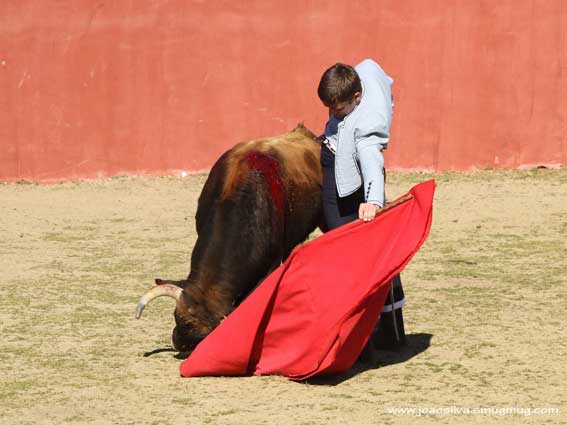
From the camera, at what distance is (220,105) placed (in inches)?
538

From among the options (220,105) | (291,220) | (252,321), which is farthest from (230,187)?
(220,105)

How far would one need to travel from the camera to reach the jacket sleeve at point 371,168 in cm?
582

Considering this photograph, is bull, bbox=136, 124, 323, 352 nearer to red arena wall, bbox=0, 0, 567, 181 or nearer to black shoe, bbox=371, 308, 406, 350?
black shoe, bbox=371, 308, 406, 350

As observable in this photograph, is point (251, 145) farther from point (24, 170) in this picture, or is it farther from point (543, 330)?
point (24, 170)

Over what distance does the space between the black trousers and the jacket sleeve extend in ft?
0.86

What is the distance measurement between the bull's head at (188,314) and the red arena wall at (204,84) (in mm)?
→ 7604

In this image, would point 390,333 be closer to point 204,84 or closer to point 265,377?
point 265,377

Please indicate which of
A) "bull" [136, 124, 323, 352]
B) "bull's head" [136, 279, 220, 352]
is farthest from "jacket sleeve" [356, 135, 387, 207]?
"bull's head" [136, 279, 220, 352]

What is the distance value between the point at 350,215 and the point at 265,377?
3.09ft

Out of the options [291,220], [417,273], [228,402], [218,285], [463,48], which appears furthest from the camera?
[463,48]

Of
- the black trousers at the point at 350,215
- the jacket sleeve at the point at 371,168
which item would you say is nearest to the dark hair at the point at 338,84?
the jacket sleeve at the point at 371,168

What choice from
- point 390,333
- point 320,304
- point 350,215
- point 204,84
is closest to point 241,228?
point 350,215

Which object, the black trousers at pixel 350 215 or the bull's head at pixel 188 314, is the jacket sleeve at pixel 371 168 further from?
the bull's head at pixel 188 314

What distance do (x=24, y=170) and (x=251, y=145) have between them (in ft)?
23.6
